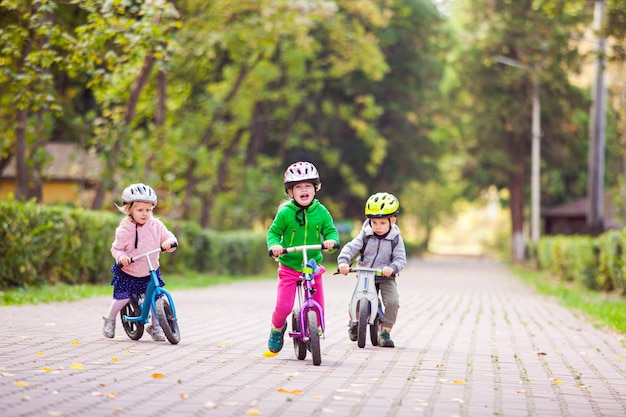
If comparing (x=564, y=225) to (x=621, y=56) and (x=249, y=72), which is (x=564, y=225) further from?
(x=621, y=56)

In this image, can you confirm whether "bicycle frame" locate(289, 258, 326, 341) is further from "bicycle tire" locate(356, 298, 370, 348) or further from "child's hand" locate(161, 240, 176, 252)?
"child's hand" locate(161, 240, 176, 252)

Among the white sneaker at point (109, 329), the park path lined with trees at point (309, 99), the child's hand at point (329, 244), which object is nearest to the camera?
the child's hand at point (329, 244)

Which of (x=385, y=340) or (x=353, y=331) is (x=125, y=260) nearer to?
(x=353, y=331)

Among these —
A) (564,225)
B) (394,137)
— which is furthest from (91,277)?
(564,225)

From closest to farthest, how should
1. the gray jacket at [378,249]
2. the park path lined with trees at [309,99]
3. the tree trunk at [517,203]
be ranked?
the gray jacket at [378,249] < the park path lined with trees at [309,99] < the tree trunk at [517,203]

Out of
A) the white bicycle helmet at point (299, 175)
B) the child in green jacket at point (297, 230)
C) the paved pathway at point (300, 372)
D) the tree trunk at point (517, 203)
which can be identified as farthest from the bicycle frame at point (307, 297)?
the tree trunk at point (517, 203)

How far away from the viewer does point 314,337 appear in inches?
339

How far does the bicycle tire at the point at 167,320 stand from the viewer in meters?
9.73

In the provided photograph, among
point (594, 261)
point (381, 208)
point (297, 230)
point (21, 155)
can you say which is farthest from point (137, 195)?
point (594, 261)

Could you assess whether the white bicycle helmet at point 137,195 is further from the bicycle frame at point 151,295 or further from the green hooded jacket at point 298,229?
the green hooded jacket at point 298,229

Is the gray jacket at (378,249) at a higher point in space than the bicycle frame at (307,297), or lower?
higher

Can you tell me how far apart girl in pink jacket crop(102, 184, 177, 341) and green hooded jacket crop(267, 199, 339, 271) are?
144cm

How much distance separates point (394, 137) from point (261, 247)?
18.2 meters

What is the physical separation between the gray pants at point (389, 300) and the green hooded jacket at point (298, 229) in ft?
4.50
